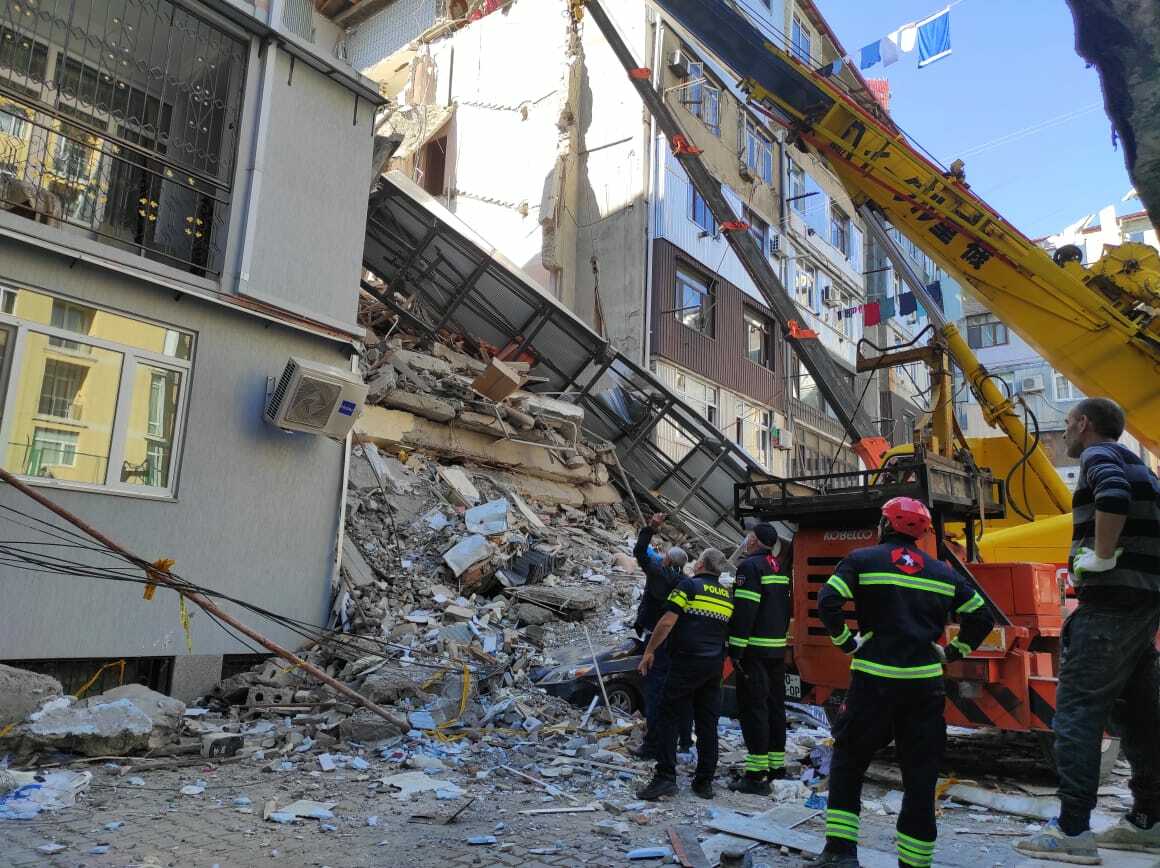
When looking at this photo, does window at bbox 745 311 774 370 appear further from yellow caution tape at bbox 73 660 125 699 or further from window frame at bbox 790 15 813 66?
yellow caution tape at bbox 73 660 125 699

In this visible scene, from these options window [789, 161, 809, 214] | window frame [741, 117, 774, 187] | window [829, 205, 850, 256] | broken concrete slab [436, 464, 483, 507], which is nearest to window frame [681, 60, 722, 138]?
window frame [741, 117, 774, 187]

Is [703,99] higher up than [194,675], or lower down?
higher up

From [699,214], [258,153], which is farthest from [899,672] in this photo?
[699,214]

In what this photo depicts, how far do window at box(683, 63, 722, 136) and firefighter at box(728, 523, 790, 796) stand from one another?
16.4 metres

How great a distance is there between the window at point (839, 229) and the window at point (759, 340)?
18.7ft

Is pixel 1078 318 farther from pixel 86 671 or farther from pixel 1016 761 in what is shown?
pixel 86 671

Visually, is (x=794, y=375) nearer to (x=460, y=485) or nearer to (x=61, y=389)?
(x=460, y=485)

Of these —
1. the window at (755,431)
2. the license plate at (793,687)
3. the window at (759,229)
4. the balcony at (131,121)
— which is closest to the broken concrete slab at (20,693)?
the balcony at (131,121)

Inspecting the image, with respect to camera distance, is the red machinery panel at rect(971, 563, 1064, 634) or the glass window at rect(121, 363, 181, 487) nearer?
the red machinery panel at rect(971, 563, 1064, 634)

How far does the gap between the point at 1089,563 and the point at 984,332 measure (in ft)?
114

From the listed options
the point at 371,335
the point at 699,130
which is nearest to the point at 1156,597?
the point at 371,335

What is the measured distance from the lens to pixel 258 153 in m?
8.46

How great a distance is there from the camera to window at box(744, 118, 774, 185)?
22516mm

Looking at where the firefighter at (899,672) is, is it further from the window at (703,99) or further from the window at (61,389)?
the window at (703,99)
